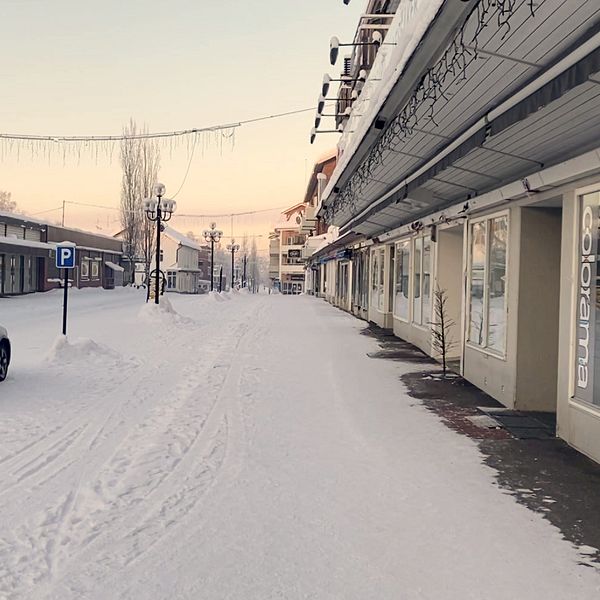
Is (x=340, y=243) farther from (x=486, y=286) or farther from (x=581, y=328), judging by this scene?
(x=581, y=328)

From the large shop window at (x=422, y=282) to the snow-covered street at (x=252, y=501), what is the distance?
17.3ft

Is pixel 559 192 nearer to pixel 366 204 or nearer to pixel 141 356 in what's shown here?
pixel 141 356

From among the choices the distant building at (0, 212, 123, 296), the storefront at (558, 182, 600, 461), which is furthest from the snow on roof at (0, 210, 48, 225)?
the storefront at (558, 182, 600, 461)

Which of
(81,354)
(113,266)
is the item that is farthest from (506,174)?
(113,266)

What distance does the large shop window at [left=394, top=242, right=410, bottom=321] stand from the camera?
16.4 metres

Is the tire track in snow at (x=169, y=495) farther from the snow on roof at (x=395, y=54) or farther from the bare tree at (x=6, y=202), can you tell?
the bare tree at (x=6, y=202)

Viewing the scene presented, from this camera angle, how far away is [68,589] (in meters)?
3.15

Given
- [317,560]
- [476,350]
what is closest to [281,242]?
[476,350]

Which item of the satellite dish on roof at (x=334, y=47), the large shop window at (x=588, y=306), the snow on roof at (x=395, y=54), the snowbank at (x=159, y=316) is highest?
the satellite dish on roof at (x=334, y=47)

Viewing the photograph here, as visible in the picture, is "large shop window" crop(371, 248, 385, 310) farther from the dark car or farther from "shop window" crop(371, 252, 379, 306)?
the dark car

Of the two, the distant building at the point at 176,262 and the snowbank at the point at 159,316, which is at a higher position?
the distant building at the point at 176,262

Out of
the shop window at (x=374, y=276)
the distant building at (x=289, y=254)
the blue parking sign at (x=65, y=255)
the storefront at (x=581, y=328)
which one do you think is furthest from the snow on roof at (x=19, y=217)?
the distant building at (x=289, y=254)

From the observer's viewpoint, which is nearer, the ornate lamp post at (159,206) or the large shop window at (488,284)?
the large shop window at (488,284)

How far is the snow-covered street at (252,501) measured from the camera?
3.31 m
